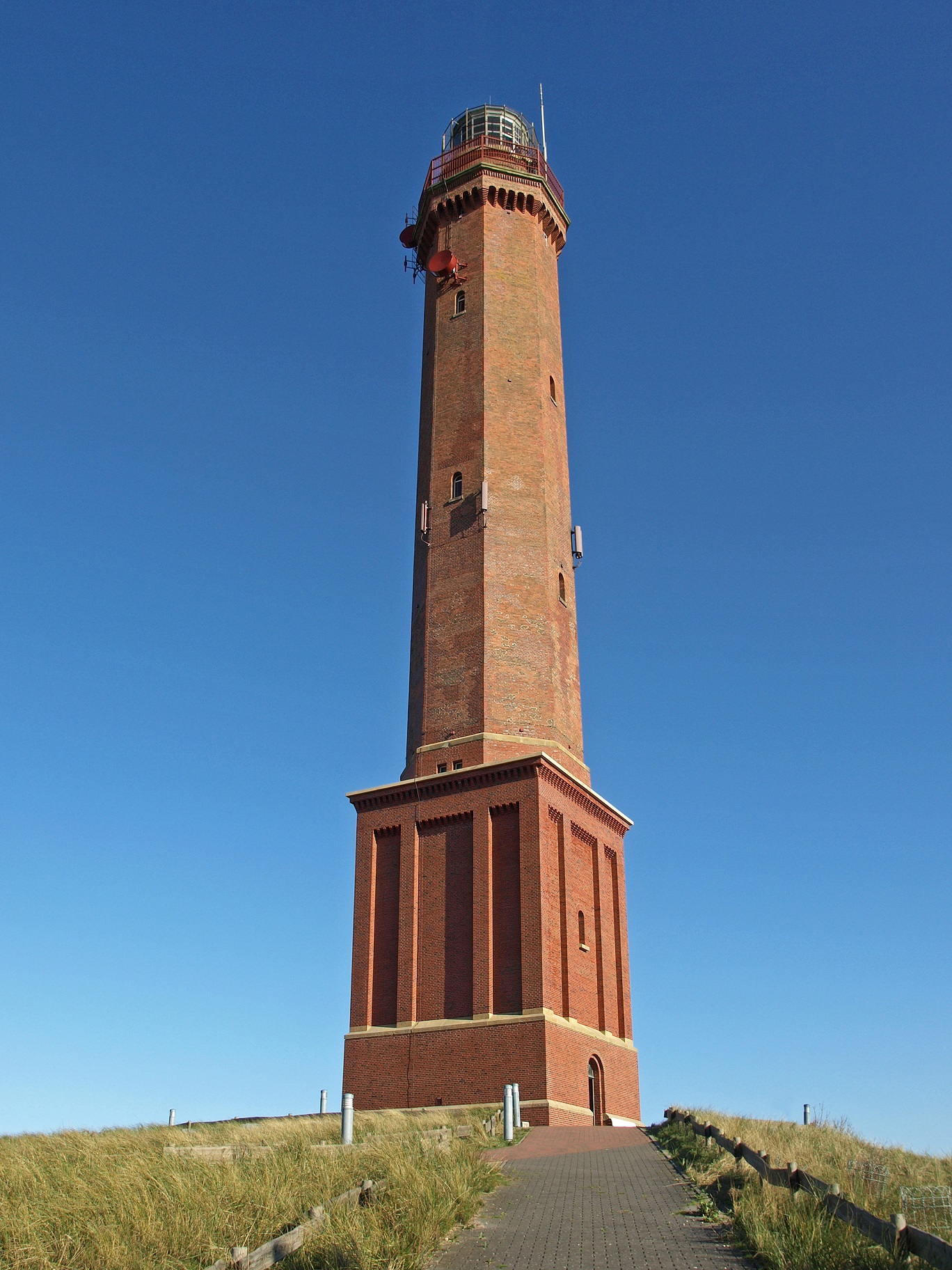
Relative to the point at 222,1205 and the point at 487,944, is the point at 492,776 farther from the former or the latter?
the point at 222,1205

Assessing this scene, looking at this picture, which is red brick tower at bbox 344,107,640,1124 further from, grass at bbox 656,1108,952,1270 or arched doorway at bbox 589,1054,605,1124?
grass at bbox 656,1108,952,1270

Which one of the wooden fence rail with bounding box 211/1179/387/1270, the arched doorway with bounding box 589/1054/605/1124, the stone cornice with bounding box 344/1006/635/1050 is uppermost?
the stone cornice with bounding box 344/1006/635/1050

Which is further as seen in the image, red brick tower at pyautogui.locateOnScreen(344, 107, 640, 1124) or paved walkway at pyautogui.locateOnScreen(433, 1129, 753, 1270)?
red brick tower at pyautogui.locateOnScreen(344, 107, 640, 1124)

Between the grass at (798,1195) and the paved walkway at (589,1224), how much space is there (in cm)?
36

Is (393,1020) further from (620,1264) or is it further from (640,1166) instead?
(620,1264)

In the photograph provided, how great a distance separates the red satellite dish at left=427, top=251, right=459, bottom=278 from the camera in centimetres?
3519

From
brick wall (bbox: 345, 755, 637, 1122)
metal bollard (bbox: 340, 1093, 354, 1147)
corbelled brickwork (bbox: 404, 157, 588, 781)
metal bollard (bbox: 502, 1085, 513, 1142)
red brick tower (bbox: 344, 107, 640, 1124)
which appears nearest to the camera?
metal bollard (bbox: 340, 1093, 354, 1147)

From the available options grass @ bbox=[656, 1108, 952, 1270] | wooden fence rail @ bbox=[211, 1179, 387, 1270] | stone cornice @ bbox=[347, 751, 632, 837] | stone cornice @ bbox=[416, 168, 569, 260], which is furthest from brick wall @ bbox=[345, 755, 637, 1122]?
stone cornice @ bbox=[416, 168, 569, 260]

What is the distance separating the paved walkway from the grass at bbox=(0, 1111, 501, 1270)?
42 centimetres

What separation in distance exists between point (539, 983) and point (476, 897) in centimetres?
270

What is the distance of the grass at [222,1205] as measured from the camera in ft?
33.7

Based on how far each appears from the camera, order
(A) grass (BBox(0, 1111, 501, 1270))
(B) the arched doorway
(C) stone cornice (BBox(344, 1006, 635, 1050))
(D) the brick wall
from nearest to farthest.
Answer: (A) grass (BBox(0, 1111, 501, 1270)) < (C) stone cornice (BBox(344, 1006, 635, 1050)) < (D) the brick wall < (B) the arched doorway

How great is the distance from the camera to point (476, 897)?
2717 cm

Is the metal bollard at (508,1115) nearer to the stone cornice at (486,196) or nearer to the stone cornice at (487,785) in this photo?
the stone cornice at (487,785)
